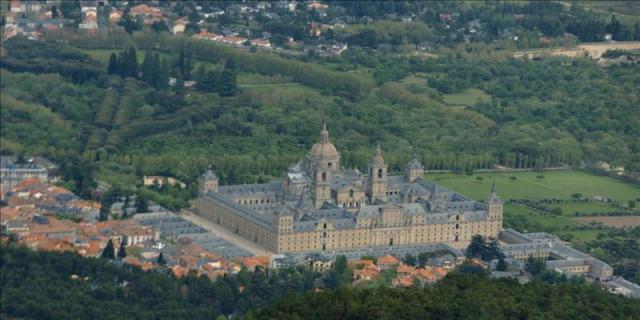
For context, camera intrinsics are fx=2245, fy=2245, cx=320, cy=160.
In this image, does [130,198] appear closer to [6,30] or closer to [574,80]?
[574,80]

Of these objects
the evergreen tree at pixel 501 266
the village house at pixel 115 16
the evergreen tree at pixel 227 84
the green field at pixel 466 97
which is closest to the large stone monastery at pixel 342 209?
the evergreen tree at pixel 501 266

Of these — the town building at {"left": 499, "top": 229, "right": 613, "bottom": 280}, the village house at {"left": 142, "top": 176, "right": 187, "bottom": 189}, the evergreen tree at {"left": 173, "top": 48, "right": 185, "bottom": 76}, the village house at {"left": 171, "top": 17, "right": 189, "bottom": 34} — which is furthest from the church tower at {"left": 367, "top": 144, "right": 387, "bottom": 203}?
the village house at {"left": 171, "top": 17, "right": 189, "bottom": 34}

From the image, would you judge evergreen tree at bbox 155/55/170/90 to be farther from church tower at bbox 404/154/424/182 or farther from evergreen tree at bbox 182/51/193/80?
church tower at bbox 404/154/424/182

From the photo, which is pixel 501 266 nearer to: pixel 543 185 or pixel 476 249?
pixel 476 249

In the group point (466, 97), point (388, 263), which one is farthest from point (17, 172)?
point (466, 97)

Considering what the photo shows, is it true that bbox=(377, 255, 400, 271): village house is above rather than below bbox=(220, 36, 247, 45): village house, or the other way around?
below
